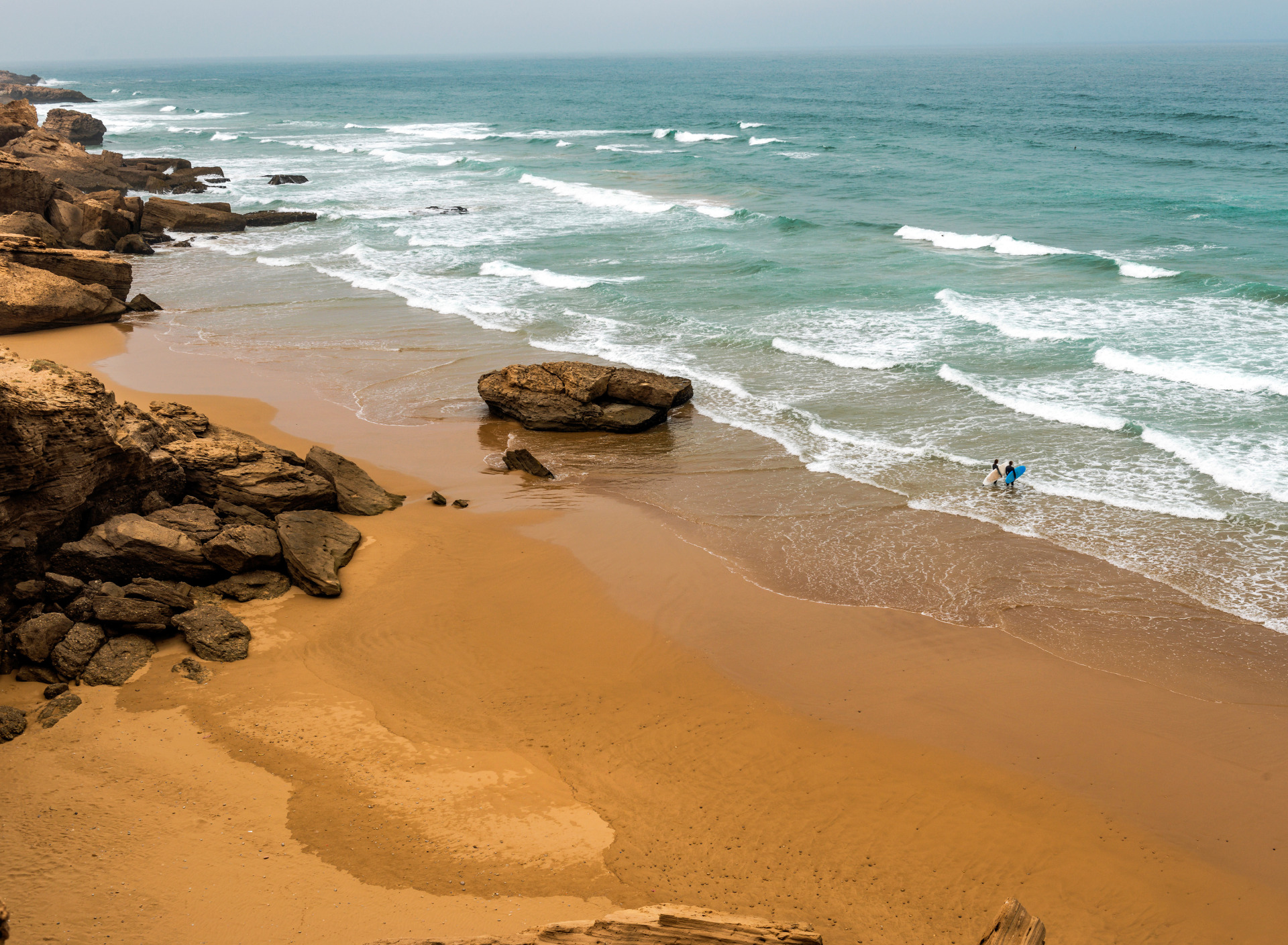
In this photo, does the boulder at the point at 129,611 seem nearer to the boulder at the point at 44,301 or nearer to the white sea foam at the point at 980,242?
the boulder at the point at 44,301

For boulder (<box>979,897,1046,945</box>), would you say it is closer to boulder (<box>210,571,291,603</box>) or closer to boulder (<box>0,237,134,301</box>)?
boulder (<box>210,571,291,603</box>)

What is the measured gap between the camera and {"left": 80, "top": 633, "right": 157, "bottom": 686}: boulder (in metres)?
8.24

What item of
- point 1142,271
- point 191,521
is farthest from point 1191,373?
point 191,521

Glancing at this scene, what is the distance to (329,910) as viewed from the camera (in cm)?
599

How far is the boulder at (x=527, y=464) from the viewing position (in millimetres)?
13695

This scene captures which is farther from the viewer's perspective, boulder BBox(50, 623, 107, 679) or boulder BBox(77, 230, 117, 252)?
boulder BBox(77, 230, 117, 252)

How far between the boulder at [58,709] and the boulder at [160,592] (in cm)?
128

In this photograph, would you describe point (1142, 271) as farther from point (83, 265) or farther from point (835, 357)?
point (83, 265)

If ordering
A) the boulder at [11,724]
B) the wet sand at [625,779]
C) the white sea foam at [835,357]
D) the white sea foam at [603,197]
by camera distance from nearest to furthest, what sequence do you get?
the wet sand at [625,779] < the boulder at [11,724] < the white sea foam at [835,357] < the white sea foam at [603,197]

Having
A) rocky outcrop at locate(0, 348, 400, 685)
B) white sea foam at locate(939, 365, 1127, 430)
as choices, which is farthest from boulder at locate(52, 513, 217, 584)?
white sea foam at locate(939, 365, 1127, 430)

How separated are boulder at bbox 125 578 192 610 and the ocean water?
6.19 m

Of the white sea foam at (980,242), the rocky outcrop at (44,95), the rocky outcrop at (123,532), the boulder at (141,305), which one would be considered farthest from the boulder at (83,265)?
the rocky outcrop at (44,95)

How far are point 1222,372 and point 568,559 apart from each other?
43.7ft

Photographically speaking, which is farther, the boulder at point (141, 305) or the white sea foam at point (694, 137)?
the white sea foam at point (694, 137)
